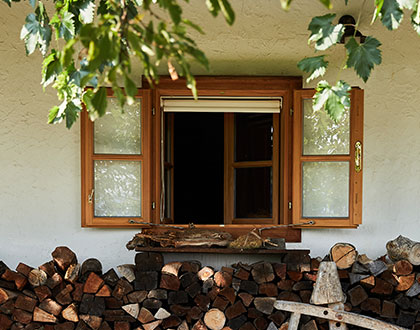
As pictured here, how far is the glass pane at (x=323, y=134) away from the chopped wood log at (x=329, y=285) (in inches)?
45.0

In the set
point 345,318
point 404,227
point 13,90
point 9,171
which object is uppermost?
point 13,90

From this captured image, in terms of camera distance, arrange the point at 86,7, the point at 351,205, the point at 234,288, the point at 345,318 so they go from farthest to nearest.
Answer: the point at 351,205 < the point at 234,288 < the point at 345,318 < the point at 86,7

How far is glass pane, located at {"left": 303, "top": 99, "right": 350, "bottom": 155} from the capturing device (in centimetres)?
411

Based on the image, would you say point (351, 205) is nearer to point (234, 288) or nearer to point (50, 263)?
point (234, 288)

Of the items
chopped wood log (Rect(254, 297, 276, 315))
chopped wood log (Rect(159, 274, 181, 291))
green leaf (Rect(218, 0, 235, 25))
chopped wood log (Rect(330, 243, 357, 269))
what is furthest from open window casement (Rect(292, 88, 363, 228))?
green leaf (Rect(218, 0, 235, 25))

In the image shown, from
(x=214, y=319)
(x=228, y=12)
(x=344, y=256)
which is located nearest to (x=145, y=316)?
(x=214, y=319)

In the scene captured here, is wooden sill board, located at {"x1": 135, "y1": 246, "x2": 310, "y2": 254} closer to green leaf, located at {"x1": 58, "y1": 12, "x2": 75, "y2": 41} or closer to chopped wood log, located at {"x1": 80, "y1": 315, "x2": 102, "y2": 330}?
chopped wood log, located at {"x1": 80, "y1": 315, "x2": 102, "y2": 330}

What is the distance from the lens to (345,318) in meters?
3.17

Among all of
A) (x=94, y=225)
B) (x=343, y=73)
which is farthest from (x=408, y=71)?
(x=94, y=225)

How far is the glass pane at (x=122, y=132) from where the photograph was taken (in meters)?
4.12

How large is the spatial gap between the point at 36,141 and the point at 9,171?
1.00 ft

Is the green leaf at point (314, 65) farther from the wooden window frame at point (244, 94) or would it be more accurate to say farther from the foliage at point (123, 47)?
the wooden window frame at point (244, 94)

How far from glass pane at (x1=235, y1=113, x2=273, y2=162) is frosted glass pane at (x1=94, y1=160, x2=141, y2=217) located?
55.6 inches

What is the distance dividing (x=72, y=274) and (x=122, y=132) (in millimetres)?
1084
